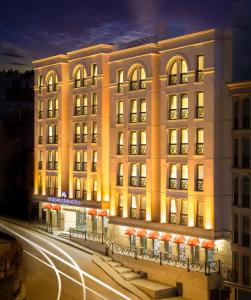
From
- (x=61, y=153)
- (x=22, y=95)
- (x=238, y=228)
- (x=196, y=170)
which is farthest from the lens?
(x=22, y=95)

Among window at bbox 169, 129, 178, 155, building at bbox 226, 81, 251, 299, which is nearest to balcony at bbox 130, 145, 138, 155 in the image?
window at bbox 169, 129, 178, 155

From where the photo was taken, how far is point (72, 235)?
5572cm

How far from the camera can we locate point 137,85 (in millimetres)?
51031

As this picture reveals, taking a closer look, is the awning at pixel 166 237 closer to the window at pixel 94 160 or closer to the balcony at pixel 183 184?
the balcony at pixel 183 184

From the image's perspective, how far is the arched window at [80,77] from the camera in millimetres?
57219

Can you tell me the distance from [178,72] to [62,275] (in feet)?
54.4

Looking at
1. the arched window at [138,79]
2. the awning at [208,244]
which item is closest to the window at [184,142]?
the arched window at [138,79]

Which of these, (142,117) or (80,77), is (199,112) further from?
(80,77)

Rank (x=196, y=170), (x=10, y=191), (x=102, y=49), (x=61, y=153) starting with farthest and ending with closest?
1. (x=10, y=191)
2. (x=61, y=153)
3. (x=102, y=49)
4. (x=196, y=170)

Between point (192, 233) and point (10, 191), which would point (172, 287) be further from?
point (10, 191)

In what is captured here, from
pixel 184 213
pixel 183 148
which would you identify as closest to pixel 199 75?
pixel 183 148

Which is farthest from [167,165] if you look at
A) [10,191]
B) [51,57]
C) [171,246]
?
[10,191]

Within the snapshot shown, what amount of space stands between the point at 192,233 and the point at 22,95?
5623 cm

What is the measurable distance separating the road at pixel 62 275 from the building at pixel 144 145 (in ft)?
12.3
